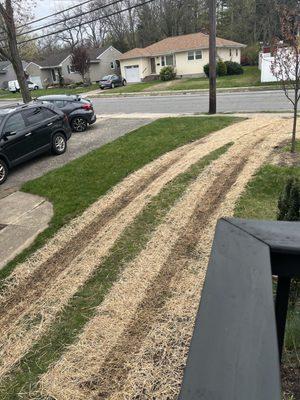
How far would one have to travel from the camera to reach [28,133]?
35.6 feet

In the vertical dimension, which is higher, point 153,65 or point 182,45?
point 182,45

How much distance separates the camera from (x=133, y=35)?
61906mm

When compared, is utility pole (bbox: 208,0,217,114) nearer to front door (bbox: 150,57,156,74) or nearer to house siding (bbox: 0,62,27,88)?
front door (bbox: 150,57,156,74)

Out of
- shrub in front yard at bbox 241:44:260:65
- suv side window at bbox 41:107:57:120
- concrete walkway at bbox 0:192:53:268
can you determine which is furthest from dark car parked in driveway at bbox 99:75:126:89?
concrete walkway at bbox 0:192:53:268

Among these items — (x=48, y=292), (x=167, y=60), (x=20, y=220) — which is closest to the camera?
(x=48, y=292)

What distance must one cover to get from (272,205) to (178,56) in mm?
39468

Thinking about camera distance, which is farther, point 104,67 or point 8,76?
point 8,76

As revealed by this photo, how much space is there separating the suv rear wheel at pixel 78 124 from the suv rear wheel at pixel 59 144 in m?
3.52

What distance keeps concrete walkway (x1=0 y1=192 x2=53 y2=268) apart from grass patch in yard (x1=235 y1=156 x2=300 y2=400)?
147 inches

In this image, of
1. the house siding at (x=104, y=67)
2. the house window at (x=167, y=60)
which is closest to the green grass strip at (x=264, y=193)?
the house window at (x=167, y=60)

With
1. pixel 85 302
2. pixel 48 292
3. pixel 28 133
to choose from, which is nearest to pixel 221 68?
pixel 28 133

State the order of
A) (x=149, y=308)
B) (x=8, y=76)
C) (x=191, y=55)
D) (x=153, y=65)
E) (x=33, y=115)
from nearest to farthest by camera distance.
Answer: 1. (x=149, y=308)
2. (x=33, y=115)
3. (x=191, y=55)
4. (x=153, y=65)
5. (x=8, y=76)

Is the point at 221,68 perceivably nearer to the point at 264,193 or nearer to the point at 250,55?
the point at 250,55

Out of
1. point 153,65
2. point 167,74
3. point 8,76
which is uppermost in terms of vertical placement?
point 8,76
